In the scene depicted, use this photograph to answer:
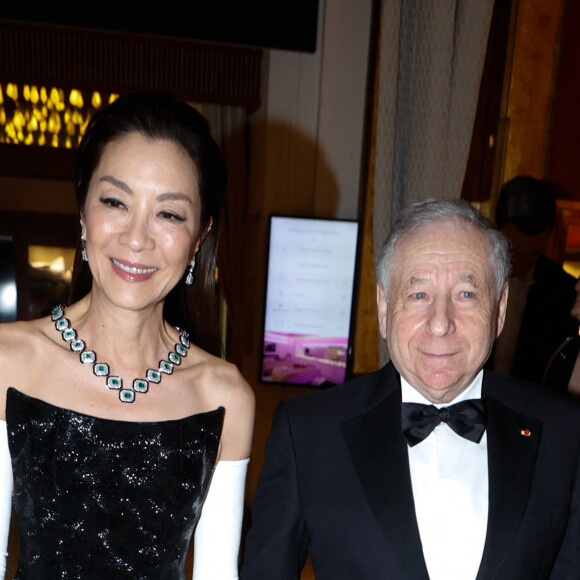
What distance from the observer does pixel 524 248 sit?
13.6ft

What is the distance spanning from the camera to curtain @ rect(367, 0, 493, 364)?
449cm

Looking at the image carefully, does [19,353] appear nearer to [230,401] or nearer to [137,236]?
[137,236]

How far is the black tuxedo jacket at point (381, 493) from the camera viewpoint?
63.9 inches

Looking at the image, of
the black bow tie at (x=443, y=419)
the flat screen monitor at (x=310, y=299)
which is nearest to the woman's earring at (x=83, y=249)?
the black bow tie at (x=443, y=419)

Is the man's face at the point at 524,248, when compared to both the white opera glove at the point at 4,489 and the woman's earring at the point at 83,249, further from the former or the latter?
the white opera glove at the point at 4,489

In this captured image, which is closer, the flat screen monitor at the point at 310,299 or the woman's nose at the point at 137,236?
the woman's nose at the point at 137,236

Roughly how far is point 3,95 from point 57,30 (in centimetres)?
235

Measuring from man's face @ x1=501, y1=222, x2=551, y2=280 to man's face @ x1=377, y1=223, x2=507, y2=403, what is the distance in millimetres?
2435

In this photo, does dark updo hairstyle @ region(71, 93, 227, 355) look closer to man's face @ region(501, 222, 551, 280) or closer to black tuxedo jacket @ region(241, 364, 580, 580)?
black tuxedo jacket @ region(241, 364, 580, 580)

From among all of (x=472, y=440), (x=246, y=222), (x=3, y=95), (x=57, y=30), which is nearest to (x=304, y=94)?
(x=246, y=222)

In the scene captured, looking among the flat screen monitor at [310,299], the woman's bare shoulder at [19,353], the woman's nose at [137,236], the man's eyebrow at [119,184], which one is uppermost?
the man's eyebrow at [119,184]

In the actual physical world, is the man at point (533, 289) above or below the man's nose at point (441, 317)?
below

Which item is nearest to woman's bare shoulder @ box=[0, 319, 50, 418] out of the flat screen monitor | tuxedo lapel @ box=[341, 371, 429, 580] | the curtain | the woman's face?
the woman's face

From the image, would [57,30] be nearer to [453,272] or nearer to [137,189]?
[137,189]
